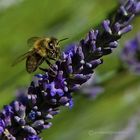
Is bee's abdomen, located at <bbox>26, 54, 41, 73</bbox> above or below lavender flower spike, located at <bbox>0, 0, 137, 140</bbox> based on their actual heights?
above

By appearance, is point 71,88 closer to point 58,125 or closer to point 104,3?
point 58,125

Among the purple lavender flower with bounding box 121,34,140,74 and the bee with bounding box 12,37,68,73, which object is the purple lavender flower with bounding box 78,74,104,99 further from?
the bee with bounding box 12,37,68,73

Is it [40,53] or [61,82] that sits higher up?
[40,53]

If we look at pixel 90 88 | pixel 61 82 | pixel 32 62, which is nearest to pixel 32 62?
pixel 32 62

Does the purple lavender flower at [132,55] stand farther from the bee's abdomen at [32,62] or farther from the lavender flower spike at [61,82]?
the lavender flower spike at [61,82]

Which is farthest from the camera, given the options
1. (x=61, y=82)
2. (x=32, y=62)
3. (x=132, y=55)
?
(x=132, y=55)

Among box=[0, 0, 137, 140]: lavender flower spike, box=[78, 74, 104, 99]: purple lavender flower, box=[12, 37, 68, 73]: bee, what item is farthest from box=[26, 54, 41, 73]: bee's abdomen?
box=[78, 74, 104, 99]: purple lavender flower

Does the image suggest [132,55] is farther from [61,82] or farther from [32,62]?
[61,82]
